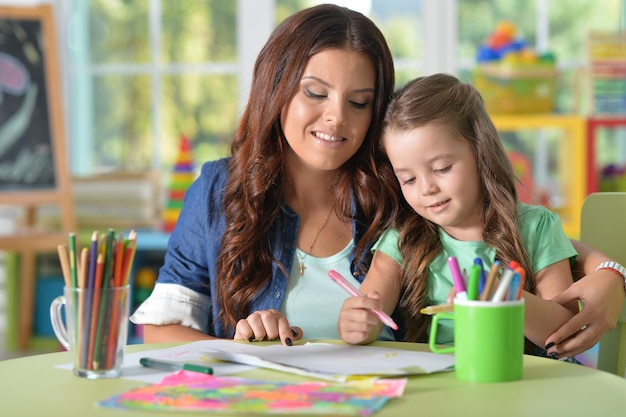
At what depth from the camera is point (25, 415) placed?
995 mm

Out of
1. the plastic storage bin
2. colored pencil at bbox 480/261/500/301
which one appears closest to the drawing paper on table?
colored pencil at bbox 480/261/500/301

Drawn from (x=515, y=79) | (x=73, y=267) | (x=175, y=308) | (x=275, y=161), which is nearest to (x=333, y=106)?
(x=275, y=161)

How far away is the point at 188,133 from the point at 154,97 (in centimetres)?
22

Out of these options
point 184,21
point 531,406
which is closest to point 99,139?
point 184,21

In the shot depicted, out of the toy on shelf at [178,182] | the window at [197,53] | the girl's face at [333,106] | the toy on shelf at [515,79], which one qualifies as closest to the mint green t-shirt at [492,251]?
the girl's face at [333,106]

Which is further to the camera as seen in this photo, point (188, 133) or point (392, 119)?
A: point (188, 133)

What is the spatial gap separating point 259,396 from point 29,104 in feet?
9.81

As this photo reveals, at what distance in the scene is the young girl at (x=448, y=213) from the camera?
1.54m

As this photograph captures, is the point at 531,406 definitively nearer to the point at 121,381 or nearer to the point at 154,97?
the point at 121,381

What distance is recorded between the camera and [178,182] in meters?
3.77

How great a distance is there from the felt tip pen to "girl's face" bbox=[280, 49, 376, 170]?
0.61 metres

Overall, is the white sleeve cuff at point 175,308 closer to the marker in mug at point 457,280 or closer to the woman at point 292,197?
the woman at point 292,197

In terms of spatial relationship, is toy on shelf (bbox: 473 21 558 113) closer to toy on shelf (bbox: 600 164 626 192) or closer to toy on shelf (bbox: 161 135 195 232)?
toy on shelf (bbox: 600 164 626 192)

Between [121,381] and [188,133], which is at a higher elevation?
[188,133]
